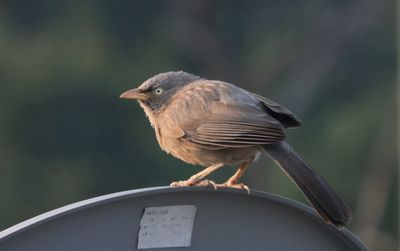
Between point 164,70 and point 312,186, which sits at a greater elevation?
point 312,186

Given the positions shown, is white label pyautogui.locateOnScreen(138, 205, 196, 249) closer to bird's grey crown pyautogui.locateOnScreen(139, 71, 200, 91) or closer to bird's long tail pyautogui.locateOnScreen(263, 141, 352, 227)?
bird's long tail pyautogui.locateOnScreen(263, 141, 352, 227)

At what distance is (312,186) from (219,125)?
0.82m

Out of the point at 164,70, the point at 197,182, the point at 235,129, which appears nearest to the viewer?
the point at 197,182

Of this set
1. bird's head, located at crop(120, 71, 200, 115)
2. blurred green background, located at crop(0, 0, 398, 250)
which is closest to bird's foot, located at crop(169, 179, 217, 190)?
bird's head, located at crop(120, 71, 200, 115)

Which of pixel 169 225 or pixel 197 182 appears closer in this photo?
pixel 169 225

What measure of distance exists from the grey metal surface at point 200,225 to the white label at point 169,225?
2 centimetres

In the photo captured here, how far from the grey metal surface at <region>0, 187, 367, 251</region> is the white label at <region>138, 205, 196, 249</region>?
2 cm

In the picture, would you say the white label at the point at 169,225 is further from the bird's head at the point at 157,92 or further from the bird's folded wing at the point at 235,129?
the bird's head at the point at 157,92

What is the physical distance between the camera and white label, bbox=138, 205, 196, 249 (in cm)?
418

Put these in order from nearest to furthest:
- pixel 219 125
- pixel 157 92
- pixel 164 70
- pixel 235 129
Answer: pixel 235 129 < pixel 219 125 < pixel 157 92 < pixel 164 70

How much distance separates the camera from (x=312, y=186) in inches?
220

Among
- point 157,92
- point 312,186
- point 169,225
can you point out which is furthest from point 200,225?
point 157,92

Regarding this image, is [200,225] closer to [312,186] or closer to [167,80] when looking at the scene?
[312,186]

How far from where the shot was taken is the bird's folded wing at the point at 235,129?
5.95 meters
